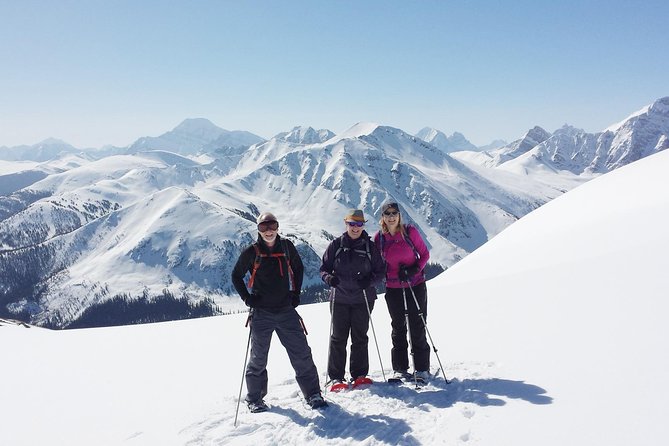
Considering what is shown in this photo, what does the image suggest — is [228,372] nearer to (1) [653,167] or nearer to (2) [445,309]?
(2) [445,309]

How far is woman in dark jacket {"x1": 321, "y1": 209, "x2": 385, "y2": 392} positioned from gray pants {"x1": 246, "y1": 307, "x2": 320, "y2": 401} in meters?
0.86

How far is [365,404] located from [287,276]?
2885 millimetres

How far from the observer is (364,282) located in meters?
8.77

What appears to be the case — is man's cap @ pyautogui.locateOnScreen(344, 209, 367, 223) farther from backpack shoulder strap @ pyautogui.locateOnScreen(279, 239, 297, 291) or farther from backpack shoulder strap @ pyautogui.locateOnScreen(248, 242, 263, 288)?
backpack shoulder strap @ pyautogui.locateOnScreen(248, 242, 263, 288)

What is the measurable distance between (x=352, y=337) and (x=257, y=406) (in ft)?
7.99

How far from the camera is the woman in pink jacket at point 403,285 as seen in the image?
29.3ft

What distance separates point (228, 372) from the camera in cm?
1127

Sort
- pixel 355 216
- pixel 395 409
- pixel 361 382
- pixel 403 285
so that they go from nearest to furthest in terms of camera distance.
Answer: pixel 395 409
pixel 355 216
pixel 361 382
pixel 403 285

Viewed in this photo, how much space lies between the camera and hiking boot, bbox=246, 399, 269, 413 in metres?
7.99

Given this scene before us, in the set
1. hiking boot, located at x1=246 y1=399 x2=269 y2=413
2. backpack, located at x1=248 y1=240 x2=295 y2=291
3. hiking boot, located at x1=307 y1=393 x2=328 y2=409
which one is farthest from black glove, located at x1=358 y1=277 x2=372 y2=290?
hiking boot, located at x1=246 y1=399 x2=269 y2=413

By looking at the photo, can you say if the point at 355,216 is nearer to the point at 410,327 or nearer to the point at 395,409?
the point at 410,327

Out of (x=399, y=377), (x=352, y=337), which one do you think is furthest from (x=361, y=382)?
(x=352, y=337)

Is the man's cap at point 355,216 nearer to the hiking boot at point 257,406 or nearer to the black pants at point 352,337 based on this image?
the black pants at point 352,337

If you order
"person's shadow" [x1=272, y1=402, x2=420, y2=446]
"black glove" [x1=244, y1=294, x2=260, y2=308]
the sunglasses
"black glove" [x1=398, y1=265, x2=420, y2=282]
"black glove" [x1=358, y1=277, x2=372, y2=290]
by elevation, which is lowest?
"person's shadow" [x1=272, y1=402, x2=420, y2=446]
